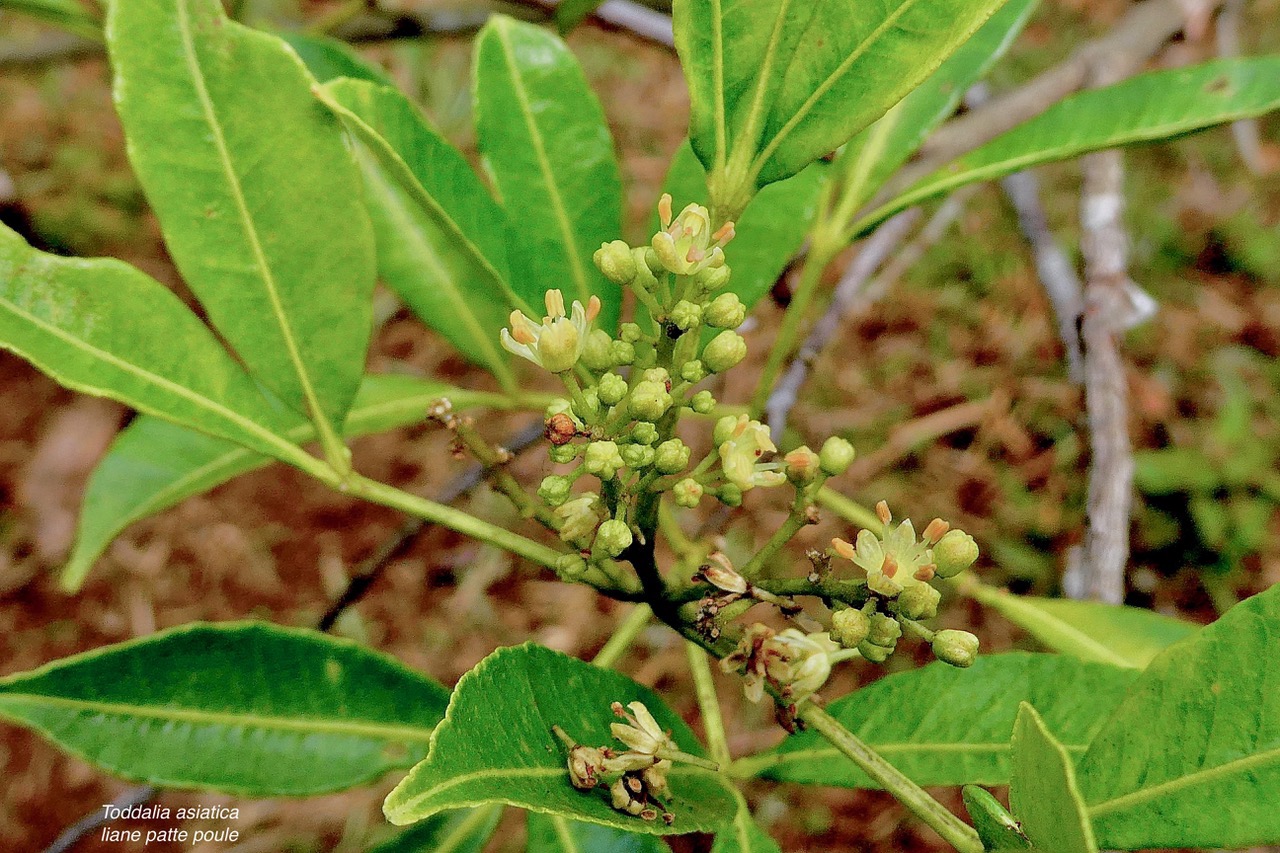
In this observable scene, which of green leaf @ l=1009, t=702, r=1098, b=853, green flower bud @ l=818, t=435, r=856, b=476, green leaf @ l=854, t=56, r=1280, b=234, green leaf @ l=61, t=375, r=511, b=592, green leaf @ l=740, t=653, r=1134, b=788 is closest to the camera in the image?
green leaf @ l=1009, t=702, r=1098, b=853

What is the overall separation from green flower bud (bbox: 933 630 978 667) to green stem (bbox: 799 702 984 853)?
102mm

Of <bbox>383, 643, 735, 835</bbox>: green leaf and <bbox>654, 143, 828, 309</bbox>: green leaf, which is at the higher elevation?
<bbox>654, 143, 828, 309</bbox>: green leaf

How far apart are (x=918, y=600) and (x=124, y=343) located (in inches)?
30.5

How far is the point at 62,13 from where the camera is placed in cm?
143

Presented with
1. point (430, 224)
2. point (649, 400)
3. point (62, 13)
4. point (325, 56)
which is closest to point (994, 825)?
point (649, 400)

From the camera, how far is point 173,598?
2.47m

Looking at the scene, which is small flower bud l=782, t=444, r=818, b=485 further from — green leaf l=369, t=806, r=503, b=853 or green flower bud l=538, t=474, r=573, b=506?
green leaf l=369, t=806, r=503, b=853

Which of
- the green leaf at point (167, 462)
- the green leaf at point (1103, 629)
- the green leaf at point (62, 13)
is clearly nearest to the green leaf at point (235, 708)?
the green leaf at point (167, 462)

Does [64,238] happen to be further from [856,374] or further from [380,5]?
[856,374]

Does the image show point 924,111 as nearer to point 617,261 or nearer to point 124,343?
point 617,261

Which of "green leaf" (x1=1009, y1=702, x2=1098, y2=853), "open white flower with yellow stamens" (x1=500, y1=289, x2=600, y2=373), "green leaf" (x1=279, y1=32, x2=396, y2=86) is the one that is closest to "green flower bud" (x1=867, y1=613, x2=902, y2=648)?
"green leaf" (x1=1009, y1=702, x2=1098, y2=853)

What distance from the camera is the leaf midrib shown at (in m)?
0.97

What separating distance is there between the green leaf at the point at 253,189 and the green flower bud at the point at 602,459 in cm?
42

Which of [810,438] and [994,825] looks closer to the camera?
[994,825]
